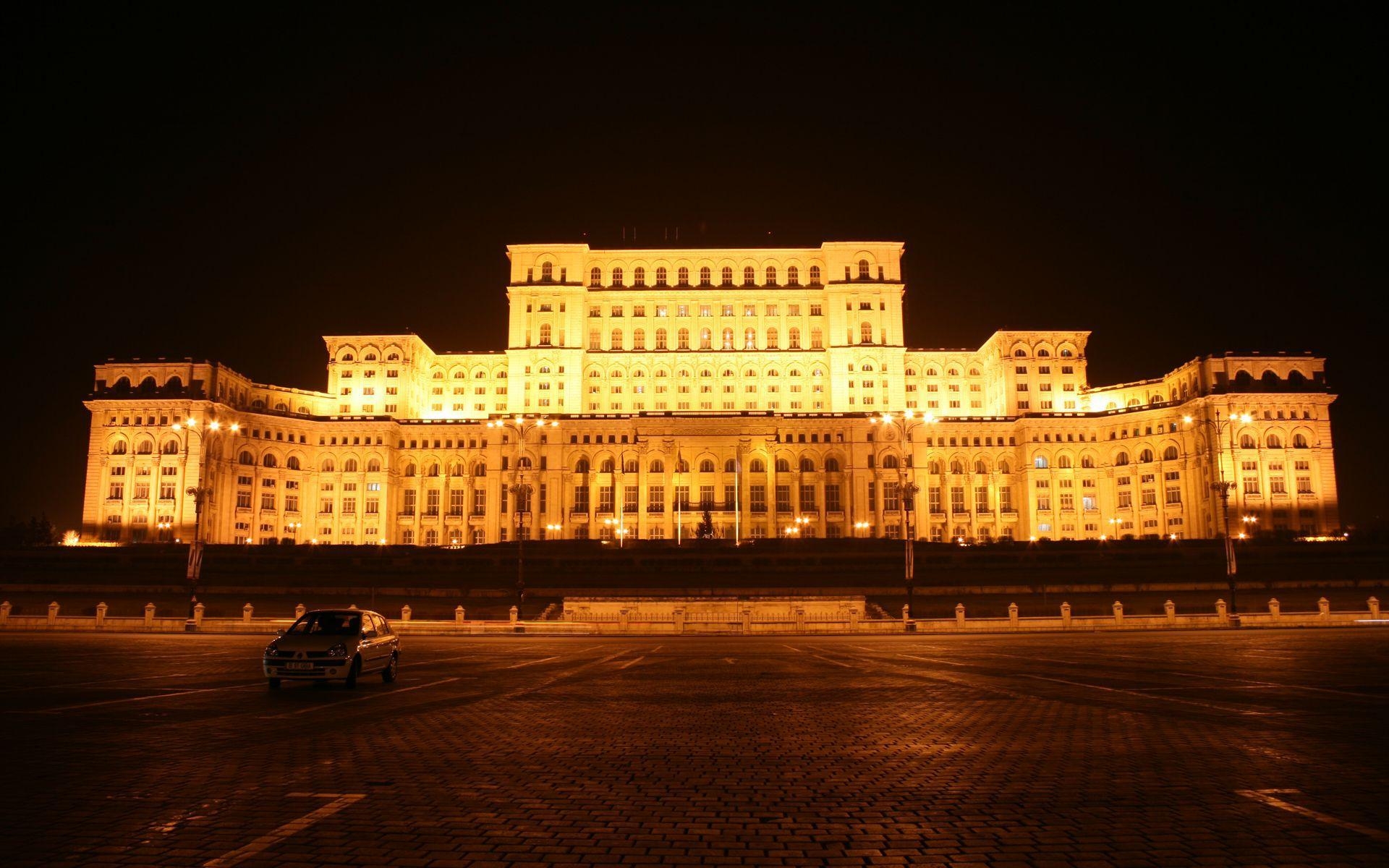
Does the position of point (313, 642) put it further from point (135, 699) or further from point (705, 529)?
point (705, 529)

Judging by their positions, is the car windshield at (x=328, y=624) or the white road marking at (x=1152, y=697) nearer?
the white road marking at (x=1152, y=697)

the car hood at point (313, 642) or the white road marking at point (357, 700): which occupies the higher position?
the car hood at point (313, 642)

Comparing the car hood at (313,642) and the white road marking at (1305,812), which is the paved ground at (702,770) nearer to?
the white road marking at (1305,812)

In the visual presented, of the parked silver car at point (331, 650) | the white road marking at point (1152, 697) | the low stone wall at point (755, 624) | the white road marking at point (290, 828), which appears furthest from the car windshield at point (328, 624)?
the low stone wall at point (755, 624)

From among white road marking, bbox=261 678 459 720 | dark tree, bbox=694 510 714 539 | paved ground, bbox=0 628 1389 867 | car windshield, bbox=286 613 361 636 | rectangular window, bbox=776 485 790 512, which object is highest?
rectangular window, bbox=776 485 790 512

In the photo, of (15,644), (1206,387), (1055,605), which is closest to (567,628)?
(15,644)

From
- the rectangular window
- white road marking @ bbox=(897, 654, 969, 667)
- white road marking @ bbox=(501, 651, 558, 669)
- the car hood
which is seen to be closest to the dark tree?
the rectangular window

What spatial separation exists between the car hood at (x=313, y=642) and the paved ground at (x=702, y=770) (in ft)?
2.98

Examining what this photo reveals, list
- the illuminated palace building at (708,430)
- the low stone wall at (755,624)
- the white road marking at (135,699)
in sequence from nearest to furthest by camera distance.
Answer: the white road marking at (135,699)
the low stone wall at (755,624)
the illuminated palace building at (708,430)

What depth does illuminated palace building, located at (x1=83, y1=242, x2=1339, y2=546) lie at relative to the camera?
99.7m

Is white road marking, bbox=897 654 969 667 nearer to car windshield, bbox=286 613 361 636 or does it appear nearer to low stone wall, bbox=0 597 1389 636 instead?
low stone wall, bbox=0 597 1389 636

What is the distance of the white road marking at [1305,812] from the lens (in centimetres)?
695

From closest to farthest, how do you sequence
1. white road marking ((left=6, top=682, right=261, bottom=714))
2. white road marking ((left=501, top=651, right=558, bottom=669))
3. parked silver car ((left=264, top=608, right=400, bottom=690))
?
white road marking ((left=6, top=682, right=261, bottom=714))
parked silver car ((left=264, top=608, right=400, bottom=690))
white road marking ((left=501, top=651, right=558, bottom=669))

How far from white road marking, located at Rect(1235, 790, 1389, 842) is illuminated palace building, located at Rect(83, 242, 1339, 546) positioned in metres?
86.4
